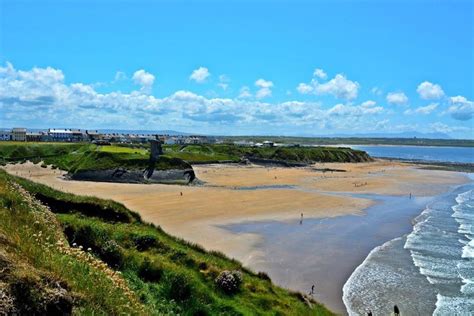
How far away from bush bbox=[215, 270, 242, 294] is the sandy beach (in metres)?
7.75

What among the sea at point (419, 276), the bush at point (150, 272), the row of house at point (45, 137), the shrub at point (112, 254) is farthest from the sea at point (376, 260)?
the row of house at point (45, 137)

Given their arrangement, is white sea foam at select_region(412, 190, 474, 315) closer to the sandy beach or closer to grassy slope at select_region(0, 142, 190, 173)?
the sandy beach

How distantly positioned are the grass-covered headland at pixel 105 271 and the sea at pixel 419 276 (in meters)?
5.00

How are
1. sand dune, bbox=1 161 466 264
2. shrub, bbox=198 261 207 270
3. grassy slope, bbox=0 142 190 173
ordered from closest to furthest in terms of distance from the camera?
shrub, bbox=198 261 207 270 → sand dune, bbox=1 161 466 264 → grassy slope, bbox=0 142 190 173

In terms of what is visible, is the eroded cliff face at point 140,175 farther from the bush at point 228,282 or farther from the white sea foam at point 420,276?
the bush at point 228,282

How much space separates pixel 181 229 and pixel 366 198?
29184mm

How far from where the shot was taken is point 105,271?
8.89 meters

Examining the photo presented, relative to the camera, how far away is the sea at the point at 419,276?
18.5 meters

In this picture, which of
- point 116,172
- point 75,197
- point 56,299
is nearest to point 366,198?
point 116,172

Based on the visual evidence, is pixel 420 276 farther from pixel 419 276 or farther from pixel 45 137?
pixel 45 137

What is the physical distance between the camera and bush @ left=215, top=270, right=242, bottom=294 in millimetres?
13008

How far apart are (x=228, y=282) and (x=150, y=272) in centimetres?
244

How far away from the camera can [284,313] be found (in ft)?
42.6

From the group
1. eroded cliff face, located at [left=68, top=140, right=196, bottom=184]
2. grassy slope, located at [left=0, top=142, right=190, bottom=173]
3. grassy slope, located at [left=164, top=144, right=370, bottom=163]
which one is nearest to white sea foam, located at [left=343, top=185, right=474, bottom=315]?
eroded cliff face, located at [left=68, top=140, right=196, bottom=184]
